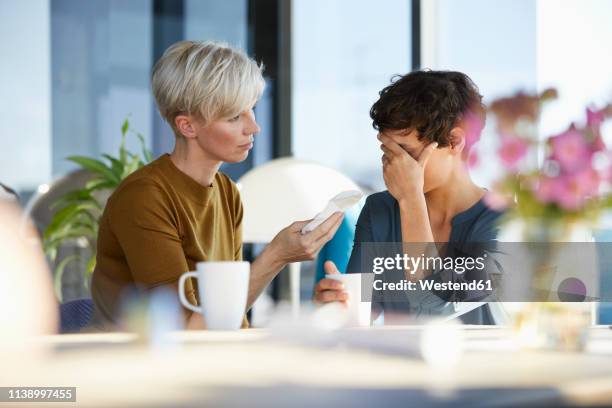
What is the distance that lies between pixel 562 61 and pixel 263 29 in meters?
1.78

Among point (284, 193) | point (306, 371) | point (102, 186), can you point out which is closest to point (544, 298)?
point (306, 371)

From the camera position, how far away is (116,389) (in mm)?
713

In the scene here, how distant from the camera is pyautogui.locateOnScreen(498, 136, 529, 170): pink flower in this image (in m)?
0.94

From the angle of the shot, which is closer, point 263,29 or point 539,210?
point 539,210

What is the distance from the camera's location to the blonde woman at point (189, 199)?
155 cm

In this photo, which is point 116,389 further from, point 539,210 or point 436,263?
point 436,263

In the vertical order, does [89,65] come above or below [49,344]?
above

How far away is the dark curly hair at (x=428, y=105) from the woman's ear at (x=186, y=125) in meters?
0.44

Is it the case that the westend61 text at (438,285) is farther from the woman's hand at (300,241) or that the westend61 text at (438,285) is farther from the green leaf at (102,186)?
the green leaf at (102,186)

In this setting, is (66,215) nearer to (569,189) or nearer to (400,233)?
(400,233)

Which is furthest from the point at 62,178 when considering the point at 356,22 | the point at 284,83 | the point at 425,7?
the point at 425,7

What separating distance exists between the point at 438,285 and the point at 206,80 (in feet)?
1.98

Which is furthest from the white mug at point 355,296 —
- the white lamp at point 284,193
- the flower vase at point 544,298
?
the white lamp at point 284,193

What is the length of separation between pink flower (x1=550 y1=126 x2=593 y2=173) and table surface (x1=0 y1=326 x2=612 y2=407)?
21cm
